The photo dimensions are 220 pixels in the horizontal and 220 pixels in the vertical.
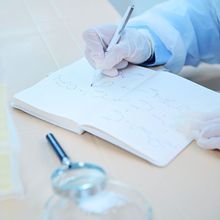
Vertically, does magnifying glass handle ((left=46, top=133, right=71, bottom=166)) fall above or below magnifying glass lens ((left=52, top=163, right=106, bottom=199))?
below

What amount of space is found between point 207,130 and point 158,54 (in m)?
0.31

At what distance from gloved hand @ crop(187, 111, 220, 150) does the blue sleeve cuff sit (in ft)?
0.83

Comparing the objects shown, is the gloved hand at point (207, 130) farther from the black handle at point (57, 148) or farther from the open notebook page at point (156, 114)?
the black handle at point (57, 148)

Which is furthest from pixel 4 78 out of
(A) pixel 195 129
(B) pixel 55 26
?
(A) pixel 195 129

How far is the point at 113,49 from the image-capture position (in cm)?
87

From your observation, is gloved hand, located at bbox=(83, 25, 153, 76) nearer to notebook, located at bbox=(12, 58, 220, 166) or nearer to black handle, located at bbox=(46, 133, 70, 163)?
notebook, located at bbox=(12, 58, 220, 166)

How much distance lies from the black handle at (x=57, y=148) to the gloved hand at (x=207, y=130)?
22 centimetres

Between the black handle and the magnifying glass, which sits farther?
the black handle

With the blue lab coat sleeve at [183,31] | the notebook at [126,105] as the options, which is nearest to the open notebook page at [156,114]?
the notebook at [126,105]

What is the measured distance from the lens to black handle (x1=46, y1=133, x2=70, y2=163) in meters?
0.65

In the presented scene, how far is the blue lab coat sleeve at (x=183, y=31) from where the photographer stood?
986mm

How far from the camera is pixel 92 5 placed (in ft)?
4.14

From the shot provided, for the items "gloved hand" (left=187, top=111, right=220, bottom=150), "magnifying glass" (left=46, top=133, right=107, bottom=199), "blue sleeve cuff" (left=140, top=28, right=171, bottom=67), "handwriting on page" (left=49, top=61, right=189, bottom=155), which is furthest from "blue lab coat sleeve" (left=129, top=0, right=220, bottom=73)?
"magnifying glass" (left=46, top=133, right=107, bottom=199)

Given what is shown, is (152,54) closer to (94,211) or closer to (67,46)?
(67,46)
